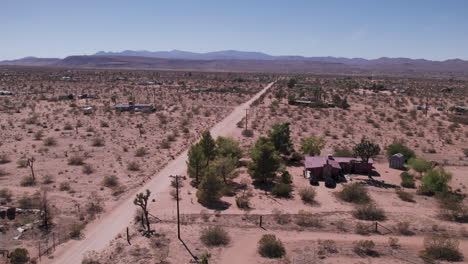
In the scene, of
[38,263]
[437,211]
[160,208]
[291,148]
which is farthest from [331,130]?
[38,263]

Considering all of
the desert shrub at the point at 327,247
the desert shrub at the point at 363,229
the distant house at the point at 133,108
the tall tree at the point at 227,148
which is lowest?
the desert shrub at the point at 327,247

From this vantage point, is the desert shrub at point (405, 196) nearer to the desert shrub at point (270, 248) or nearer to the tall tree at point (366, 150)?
the tall tree at point (366, 150)

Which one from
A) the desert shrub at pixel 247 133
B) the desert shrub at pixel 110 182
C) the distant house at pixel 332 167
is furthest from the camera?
the desert shrub at pixel 247 133

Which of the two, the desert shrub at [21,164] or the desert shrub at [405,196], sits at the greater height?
the desert shrub at [21,164]

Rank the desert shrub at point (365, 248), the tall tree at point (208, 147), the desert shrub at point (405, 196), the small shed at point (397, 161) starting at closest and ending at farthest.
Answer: the desert shrub at point (365, 248) → the desert shrub at point (405, 196) → the tall tree at point (208, 147) → the small shed at point (397, 161)

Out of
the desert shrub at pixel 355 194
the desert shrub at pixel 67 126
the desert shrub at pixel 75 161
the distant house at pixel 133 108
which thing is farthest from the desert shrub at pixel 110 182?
the distant house at pixel 133 108

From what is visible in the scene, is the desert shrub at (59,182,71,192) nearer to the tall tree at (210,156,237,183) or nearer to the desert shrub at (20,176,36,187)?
the desert shrub at (20,176,36,187)

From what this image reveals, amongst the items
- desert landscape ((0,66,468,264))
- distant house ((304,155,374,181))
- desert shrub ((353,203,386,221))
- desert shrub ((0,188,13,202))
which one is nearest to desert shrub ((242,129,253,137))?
desert landscape ((0,66,468,264))
